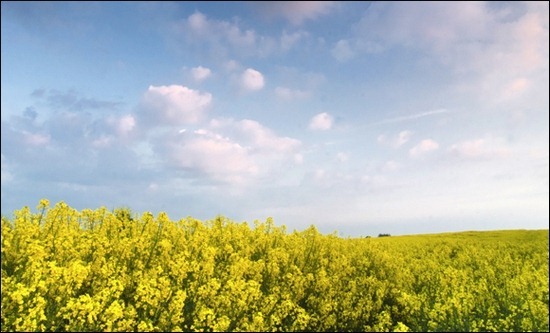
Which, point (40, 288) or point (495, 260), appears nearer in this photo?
point (40, 288)

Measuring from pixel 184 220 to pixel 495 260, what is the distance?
15819 millimetres

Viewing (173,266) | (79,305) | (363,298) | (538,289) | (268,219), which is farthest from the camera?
(268,219)

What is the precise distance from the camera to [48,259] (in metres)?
11.5

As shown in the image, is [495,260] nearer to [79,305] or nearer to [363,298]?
[363,298]

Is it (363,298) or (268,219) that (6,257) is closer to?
(268,219)

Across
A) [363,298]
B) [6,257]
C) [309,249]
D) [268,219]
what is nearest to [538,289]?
[363,298]

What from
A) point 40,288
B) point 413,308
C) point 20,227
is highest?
point 20,227

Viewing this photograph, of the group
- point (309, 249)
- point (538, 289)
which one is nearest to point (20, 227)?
point (309, 249)

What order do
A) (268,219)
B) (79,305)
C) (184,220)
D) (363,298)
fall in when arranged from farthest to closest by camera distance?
1. (268,219)
2. (184,220)
3. (363,298)
4. (79,305)

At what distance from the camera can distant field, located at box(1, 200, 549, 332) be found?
8.98 m

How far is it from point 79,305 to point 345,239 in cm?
1312

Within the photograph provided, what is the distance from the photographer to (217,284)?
9727 mm

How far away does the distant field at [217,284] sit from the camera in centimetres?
898

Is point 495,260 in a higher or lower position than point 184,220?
lower
